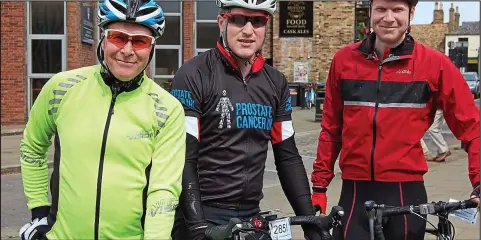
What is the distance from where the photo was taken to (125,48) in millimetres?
2752

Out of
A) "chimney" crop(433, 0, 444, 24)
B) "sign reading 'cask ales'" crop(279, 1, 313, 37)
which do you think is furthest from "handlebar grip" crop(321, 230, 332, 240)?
"chimney" crop(433, 0, 444, 24)

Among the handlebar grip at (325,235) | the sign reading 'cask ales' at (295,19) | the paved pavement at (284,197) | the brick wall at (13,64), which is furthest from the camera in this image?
the sign reading 'cask ales' at (295,19)

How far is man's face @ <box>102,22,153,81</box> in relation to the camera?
2.77 m

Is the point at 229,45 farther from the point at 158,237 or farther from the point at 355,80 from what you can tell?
the point at 158,237

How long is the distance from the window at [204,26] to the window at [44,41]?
5018mm

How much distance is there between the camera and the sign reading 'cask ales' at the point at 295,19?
3144 cm

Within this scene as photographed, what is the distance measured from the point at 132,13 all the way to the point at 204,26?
21455 mm

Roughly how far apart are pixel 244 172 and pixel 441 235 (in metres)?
1.25

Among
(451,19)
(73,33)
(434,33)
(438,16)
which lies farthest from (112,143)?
(451,19)

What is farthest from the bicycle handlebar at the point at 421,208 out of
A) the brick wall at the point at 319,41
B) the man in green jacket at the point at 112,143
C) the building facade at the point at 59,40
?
the brick wall at the point at 319,41

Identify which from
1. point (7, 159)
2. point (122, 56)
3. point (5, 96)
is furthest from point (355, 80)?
point (5, 96)

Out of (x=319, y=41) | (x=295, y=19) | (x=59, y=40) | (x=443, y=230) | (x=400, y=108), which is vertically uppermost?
(x=295, y=19)

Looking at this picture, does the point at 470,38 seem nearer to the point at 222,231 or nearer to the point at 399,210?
the point at 399,210

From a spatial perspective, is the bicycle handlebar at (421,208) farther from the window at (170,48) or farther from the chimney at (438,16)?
the chimney at (438,16)
